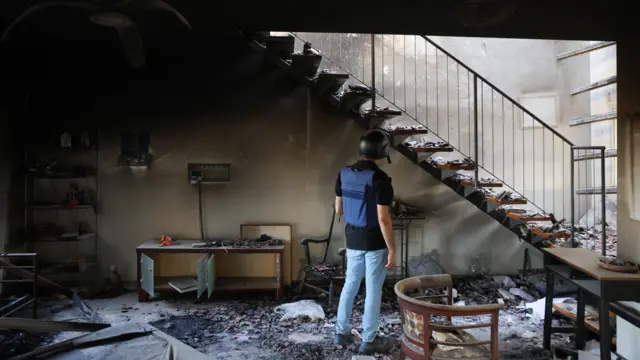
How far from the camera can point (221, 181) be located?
18.1 ft

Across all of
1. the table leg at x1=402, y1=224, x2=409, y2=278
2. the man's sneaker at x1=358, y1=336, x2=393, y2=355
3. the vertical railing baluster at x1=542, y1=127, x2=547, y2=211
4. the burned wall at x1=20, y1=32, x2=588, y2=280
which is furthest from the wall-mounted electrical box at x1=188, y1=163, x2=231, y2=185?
the vertical railing baluster at x1=542, y1=127, x2=547, y2=211

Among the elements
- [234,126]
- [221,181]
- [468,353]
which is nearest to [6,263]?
[221,181]

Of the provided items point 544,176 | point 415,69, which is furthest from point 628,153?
point 415,69

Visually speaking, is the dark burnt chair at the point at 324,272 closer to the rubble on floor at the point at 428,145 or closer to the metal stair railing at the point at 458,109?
the rubble on floor at the point at 428,145

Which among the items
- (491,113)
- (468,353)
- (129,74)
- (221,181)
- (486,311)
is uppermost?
(129,74)

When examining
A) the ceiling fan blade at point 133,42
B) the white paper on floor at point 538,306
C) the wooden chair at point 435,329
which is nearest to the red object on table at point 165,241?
the ceiling fan blade at point 133,42

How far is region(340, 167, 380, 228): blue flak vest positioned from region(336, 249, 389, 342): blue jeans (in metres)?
0.26

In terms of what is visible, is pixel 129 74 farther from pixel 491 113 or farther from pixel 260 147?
pixel 491 113

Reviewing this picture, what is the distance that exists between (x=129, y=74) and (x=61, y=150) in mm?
1293

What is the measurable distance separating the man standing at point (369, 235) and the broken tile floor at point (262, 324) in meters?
0.25

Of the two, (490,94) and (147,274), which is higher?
(490,94)

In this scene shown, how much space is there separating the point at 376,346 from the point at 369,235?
3.16 ft

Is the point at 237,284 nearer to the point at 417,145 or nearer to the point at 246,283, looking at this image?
the point at 246,283

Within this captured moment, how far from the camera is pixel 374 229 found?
366 cm
